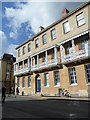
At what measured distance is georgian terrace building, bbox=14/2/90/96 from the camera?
1988cm

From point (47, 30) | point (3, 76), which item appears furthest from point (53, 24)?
point (3, 76)

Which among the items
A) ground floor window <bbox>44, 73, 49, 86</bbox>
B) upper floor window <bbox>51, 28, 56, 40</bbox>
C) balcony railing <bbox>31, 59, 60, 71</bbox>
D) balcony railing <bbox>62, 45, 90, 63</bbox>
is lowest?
ground floor window <bbox>44, 73, 49, 86</bbox>

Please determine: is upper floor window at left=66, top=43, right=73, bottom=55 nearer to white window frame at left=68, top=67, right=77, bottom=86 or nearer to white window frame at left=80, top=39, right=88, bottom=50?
white window frame at left=80, top=39, right=88, bottom=50

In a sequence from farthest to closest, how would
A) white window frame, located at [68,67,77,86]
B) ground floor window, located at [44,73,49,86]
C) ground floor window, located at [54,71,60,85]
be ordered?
ground floor window, located at [44,73,49,86] → ground floor window, located at [54,71,60,85] → white window frame, located at [68,67,77,86]

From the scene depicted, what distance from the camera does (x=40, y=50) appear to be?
27.6 m

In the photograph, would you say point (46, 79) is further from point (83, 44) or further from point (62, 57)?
point (83, 44)

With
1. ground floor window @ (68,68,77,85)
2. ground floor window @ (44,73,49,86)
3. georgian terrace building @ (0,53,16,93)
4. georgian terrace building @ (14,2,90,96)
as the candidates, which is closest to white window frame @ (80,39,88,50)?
georgian terrace building @ (14,2,90,96)

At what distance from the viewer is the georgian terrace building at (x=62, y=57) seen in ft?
65.2

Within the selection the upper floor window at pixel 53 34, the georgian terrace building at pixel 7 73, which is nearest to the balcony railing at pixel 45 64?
the upper floor window at pixel 53 34

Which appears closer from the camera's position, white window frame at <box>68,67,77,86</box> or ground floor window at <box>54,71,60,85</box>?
white window frame at <box>68,67,77,86</box>

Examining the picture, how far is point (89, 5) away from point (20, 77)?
64.1ft

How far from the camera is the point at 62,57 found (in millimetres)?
22203

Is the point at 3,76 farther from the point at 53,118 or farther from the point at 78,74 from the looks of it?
the point at 53,118

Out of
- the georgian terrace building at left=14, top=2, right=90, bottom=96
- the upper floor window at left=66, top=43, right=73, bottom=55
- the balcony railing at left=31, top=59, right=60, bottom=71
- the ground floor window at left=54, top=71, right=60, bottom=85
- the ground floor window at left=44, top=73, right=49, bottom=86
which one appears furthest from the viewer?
the ground floor window at left=44, top=73, right=49, bottom=86
